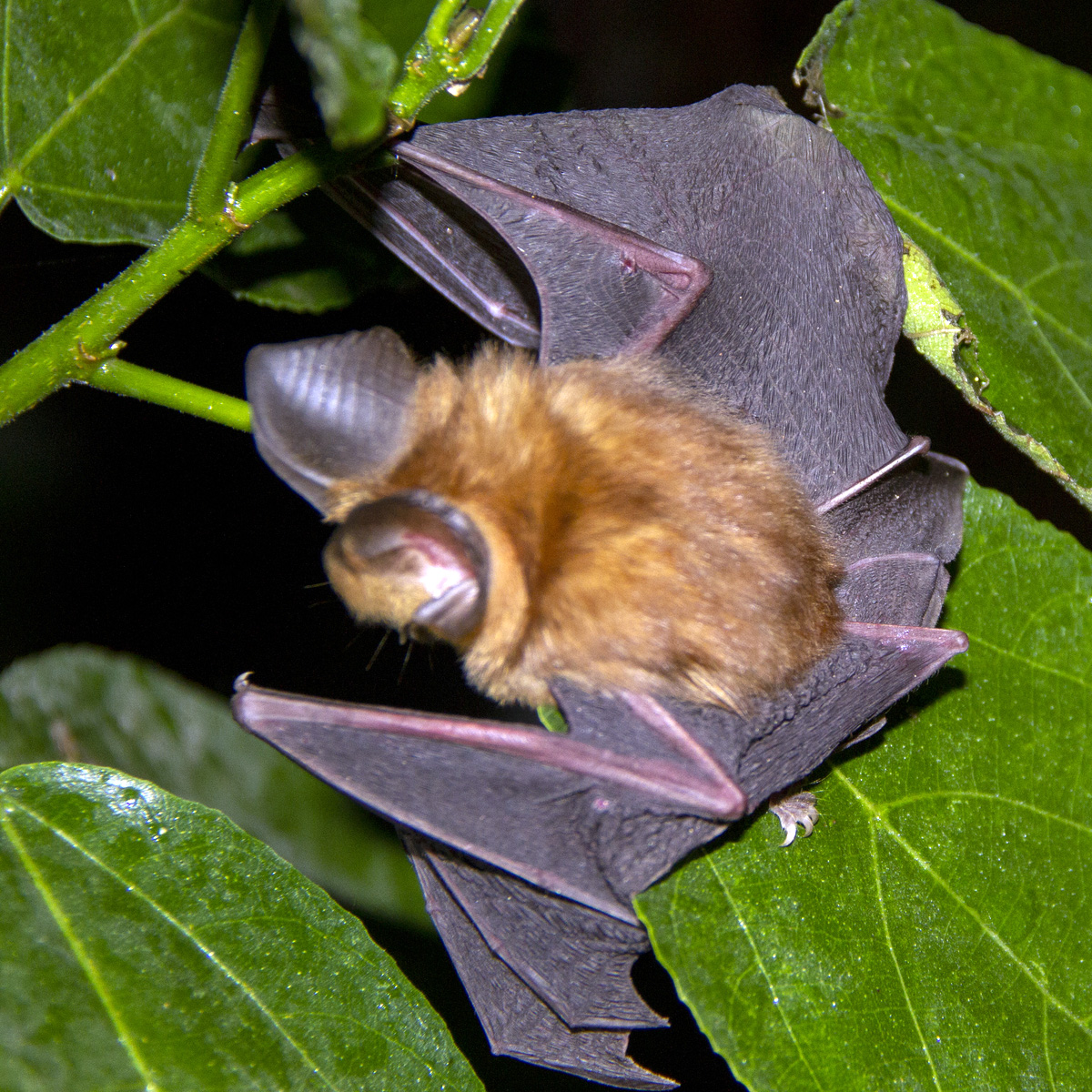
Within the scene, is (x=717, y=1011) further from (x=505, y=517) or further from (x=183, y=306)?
(x=183, y=306)

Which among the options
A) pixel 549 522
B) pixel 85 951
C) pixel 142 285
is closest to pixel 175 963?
pixel 85 951

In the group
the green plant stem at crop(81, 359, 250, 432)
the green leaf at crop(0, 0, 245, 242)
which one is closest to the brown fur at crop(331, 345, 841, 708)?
the green plant stem at crop(81, 359, 250, 432)

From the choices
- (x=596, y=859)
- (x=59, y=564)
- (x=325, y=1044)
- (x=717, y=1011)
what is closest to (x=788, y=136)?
(x=596, y=859)

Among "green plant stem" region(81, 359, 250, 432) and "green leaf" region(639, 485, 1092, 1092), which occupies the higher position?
"green plant stem" region(81, 359, 250, 432)

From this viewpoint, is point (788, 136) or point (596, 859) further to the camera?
point (788, 136)

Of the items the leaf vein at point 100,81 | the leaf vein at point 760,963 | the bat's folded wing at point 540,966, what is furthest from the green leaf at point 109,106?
the leaf vein at point 760,963

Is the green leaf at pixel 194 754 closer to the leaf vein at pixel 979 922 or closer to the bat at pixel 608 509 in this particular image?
the bat at pixel 608 509

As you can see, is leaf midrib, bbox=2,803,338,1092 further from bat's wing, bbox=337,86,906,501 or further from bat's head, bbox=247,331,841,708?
bat's wing, bbox=337,86,906,501

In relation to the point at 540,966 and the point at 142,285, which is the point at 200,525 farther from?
the point at 540,966
